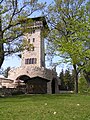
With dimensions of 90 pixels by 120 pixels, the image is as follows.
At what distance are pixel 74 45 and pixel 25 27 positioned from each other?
22.6 ft

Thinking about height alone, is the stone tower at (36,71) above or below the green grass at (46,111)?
above

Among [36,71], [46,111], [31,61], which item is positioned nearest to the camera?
[46,111]

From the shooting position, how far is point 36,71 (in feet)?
146

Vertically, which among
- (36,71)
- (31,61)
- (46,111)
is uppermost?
(31,61)

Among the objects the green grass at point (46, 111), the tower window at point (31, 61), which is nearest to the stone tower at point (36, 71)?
the tower window at point (31, 61)

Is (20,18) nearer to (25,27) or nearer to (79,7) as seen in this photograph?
(25,27)

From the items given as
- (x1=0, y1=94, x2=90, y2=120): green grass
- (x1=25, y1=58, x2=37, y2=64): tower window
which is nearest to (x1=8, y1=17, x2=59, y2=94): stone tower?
(x1=25, y1=58, x2=37, y2=64): tower window

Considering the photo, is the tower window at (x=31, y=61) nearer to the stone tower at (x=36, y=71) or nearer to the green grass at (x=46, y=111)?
the stone tower at (x=36, y=71)

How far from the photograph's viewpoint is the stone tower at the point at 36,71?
3628 centimetres

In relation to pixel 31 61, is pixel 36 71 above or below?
below

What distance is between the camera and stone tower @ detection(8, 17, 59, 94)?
36.3 m

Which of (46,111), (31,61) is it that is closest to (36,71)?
(31,61)

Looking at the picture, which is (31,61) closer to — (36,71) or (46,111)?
(36,71)

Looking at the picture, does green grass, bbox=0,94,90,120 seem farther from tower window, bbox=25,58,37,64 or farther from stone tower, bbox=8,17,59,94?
tower window, bbox=25,58,37,64
